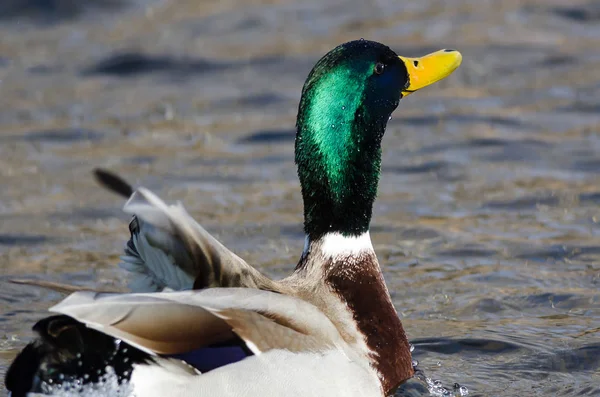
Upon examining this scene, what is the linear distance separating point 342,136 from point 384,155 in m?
3.67

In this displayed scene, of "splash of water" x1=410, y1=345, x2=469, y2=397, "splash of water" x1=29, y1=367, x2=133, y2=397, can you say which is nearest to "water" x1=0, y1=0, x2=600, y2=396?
"splash of water" x1=410, y1=345, x2=469, y2=397

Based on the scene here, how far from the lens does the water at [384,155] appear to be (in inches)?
240

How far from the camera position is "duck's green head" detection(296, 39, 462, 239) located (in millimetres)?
5020

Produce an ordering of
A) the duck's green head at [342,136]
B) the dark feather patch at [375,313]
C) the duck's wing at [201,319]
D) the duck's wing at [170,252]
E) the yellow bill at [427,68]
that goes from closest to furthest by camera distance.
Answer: the duck's wing at [201,319] < the duck's wing at [170,252] < the dark feather patch at [375,313] < the duck's green head at [342,136] < the yellow bill at [427,68]

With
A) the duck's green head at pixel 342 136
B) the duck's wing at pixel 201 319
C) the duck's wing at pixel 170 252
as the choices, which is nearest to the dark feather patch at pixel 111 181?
the duck's wing at pixel 170 252

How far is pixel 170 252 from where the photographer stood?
4.18m

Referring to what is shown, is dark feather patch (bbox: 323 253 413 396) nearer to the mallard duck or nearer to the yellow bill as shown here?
the mallard duck

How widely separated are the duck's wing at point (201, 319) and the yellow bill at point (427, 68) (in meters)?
1.43

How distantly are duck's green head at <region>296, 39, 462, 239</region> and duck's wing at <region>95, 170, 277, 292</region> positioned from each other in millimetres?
651

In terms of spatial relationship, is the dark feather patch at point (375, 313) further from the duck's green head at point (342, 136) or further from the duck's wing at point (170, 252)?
the duck's wing at point (170, 252)

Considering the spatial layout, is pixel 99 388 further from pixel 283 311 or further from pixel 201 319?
pixel 283 311

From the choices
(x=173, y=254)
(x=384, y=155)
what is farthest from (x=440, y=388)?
(x=384, y=155)

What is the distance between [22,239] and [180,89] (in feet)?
10.7

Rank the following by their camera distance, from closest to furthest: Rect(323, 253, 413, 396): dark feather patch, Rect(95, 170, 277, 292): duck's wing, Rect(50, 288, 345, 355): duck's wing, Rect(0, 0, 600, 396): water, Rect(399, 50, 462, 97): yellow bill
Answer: Rect(50, 288, 345, 355): duck's wing
Rect(95, 170, 277, 292): duck's wing
Rect(323, 253, 413, 396): dark feather patch
Rect(399, 50, 462, 97): yellow bill
Rect(0, 0, 600, 396): water
